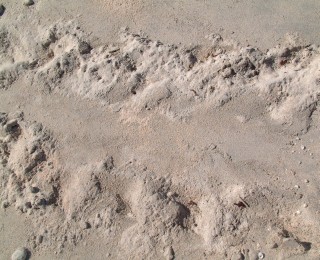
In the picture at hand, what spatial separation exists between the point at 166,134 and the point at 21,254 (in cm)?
226

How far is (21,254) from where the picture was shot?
4316 millimetres

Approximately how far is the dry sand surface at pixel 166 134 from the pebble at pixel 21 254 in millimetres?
18

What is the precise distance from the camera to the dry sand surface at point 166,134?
4.16 m

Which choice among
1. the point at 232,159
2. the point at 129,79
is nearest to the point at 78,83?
the point at 129,79

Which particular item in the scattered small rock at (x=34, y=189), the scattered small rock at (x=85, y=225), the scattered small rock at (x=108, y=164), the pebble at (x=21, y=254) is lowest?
the pebble at (x=21, y=254)

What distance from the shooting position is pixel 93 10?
518 centimetres

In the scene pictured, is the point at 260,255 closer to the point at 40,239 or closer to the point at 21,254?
the point at 40,239

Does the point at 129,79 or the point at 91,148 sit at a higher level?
the point at 129,79

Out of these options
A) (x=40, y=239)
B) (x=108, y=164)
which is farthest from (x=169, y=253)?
(x=40, y=239)

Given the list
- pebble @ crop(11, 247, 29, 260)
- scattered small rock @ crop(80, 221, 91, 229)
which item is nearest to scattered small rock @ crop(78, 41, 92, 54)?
scattered small rock @ crop(80, 221, 91, 229)

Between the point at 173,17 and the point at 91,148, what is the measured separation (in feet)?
7.00

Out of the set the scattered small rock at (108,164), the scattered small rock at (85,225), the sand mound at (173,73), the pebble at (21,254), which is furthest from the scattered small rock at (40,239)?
the sand mound at (173,73)

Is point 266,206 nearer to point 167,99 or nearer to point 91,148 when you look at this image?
point 167,99

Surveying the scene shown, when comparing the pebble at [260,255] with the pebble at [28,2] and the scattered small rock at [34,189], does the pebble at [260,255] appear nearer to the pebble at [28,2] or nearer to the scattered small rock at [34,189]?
the scattered small rock at [34,189]
